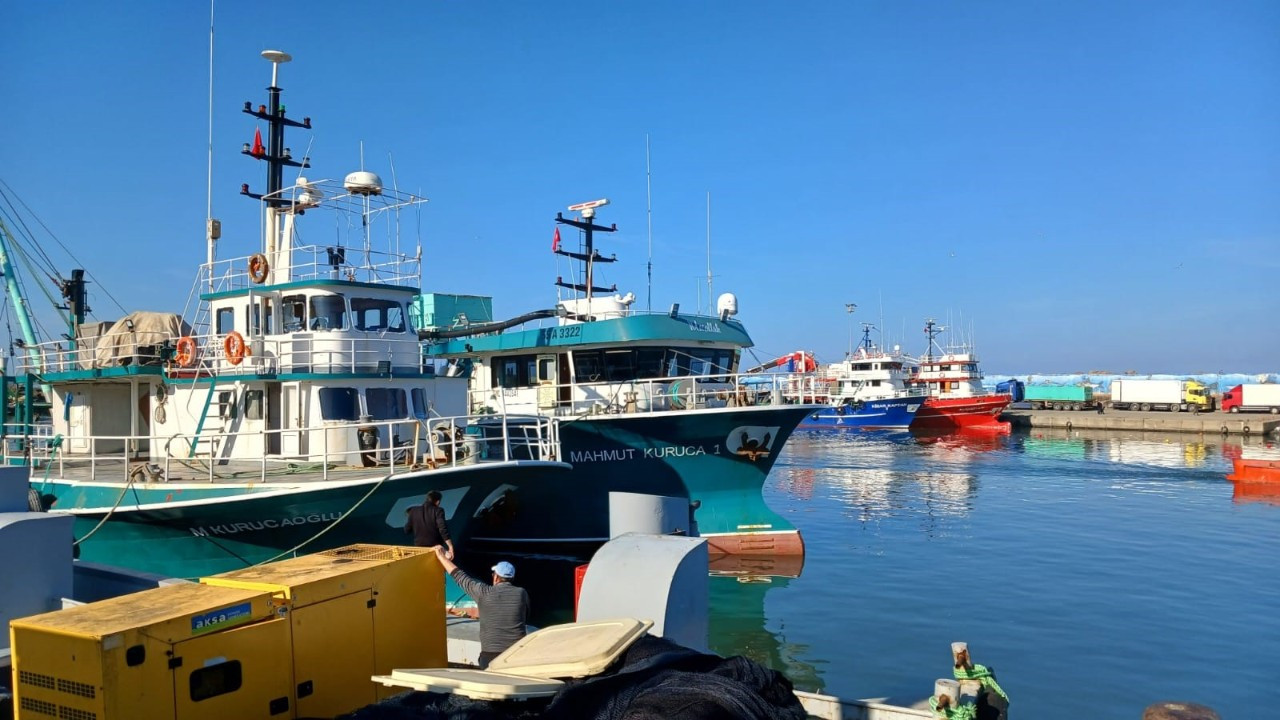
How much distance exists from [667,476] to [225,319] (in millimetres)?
9300

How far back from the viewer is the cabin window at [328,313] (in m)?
15.3

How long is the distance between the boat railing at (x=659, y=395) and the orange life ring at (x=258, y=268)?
545 cm

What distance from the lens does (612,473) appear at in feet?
61.7

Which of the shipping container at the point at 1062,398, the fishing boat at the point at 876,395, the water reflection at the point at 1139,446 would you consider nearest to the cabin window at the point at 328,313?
the water reflection at the point at 1139,446

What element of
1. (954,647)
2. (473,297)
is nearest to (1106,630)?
(954,647)

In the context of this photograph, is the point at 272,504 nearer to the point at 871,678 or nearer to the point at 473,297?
the point at 871,678

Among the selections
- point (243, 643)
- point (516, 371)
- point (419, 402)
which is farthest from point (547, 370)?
point (243, 643)

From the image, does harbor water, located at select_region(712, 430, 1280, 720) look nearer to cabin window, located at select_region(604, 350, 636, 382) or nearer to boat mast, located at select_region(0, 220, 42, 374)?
cabin window, located at select_region(604, 350, 636, 382)

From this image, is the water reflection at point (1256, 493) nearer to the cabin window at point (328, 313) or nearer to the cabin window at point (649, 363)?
the cabin window at point (649, 363)

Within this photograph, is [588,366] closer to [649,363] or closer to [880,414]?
[649,363]

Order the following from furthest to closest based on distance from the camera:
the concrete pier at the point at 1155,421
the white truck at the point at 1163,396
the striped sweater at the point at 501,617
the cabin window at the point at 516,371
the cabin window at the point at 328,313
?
→ the white truck at the point at 1163,396 < the concrete pier at the point at 1155,421 < the cabin window at the point at 516,371 < the cabin window at the point at 328,313 < the striped sweater at the point at 501,617

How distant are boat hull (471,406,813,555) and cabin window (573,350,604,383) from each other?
2.26m

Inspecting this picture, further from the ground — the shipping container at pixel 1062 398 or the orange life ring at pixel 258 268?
the orange life ring at pixel 258 268

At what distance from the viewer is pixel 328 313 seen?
50.4 feet
